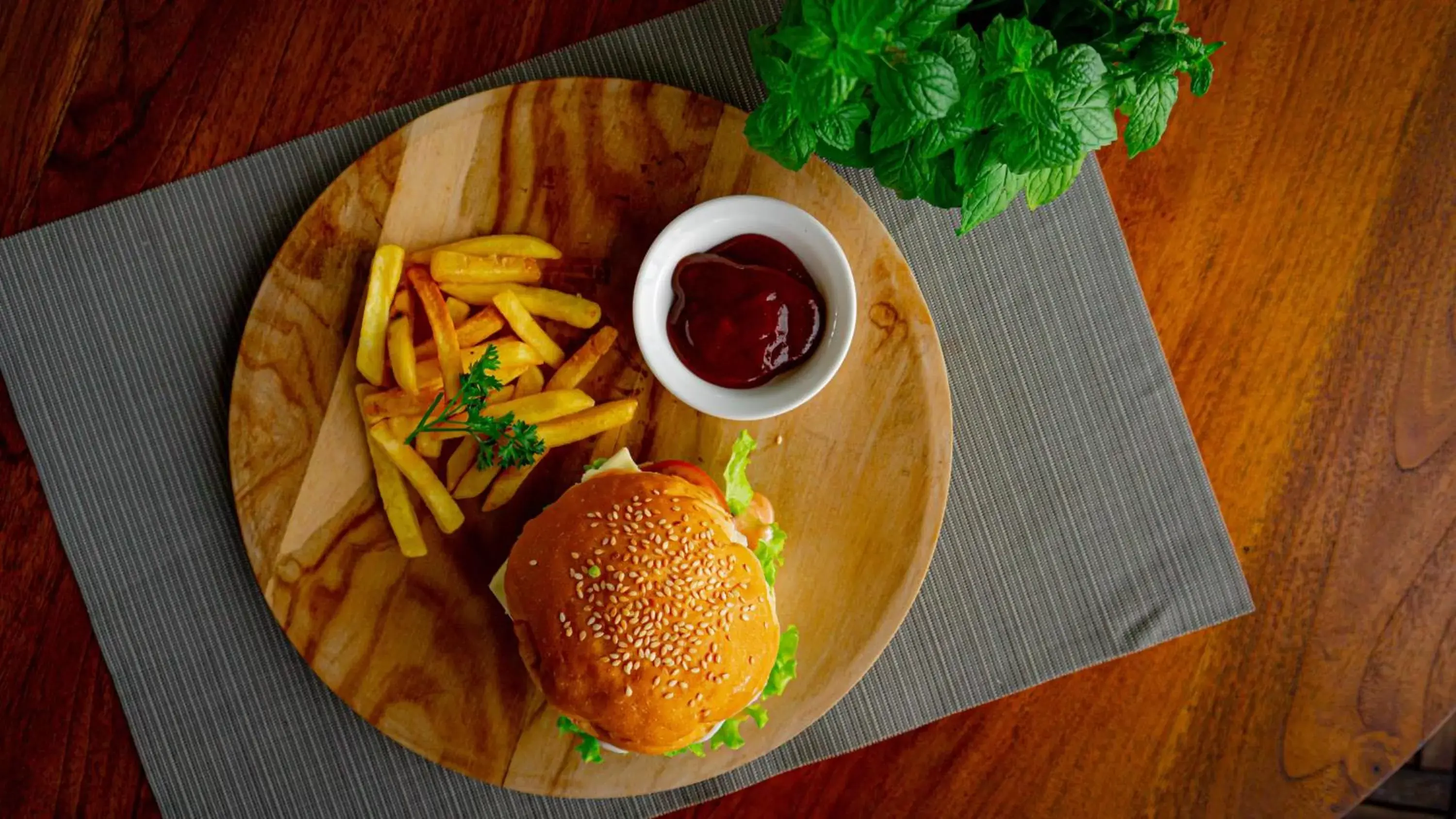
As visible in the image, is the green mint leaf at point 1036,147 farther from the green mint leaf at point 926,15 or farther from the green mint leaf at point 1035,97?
the green mint leaf at point 926,15

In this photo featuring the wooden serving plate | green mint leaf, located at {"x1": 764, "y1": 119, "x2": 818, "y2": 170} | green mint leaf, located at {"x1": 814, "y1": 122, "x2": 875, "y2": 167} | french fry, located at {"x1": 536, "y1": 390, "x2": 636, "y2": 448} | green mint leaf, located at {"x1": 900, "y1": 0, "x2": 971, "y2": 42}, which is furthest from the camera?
the wooden serving plate

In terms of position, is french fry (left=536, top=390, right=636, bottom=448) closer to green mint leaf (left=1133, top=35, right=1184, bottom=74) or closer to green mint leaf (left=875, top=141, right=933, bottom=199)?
green mint leaf (left=875, top=141, right=933, bottom=199)

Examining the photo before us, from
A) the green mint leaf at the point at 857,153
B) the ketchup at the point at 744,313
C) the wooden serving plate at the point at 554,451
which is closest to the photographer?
the green mint leaf at the point at 857,153

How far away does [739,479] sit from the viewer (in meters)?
2.34

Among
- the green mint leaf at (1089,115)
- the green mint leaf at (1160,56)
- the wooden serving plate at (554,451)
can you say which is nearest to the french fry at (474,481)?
the wooden serving plate at (554,451)

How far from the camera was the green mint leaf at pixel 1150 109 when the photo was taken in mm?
1899

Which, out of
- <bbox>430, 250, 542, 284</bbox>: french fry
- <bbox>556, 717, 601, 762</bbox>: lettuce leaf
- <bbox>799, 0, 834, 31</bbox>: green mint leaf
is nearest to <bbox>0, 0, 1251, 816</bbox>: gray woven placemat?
<bbox>556, 717, 601, 762</bbox>: lettuce leaf

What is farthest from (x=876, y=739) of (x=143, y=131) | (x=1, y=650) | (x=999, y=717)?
(x=143, y=131)

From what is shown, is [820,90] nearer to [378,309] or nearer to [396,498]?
[378,309]

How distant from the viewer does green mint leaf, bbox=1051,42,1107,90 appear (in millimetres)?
1744

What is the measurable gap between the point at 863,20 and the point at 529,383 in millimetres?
1145

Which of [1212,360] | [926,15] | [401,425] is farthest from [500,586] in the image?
[1212,360]

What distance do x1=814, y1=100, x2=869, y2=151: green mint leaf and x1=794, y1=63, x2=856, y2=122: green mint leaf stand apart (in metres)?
0.03

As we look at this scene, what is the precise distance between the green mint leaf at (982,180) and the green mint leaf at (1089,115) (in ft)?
0.47
